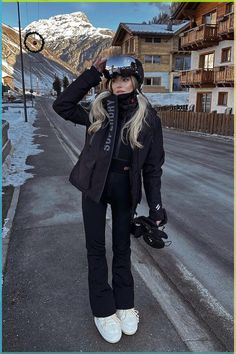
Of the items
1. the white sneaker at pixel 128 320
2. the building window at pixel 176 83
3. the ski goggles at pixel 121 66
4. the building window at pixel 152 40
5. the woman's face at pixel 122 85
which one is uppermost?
the building window at pixel 152 40

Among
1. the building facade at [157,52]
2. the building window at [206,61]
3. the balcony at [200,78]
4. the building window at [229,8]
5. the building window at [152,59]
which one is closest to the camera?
the building window at [229,8]

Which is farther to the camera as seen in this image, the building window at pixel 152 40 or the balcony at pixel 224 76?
the building window at pixel 152 40

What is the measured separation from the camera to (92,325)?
9.61 feet

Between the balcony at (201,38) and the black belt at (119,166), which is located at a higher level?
the balcony at (201,38)

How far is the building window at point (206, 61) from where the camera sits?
2763 centimetres

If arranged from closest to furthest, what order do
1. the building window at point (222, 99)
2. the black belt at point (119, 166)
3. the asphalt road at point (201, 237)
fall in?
the black belt at point (119, 166)
the asphalt road at point (201, 237)
the building window at point (222, 99)

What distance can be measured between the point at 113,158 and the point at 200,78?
26016 mm

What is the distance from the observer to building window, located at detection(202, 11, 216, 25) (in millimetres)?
26627

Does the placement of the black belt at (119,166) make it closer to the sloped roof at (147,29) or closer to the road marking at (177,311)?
the road marking at (177,311)

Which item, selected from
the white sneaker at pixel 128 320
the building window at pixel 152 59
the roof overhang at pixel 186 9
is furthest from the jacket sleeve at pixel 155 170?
the building window at pixel 152 59

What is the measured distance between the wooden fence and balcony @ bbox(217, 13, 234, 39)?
5.58m

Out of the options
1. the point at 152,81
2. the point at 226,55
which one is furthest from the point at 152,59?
the point at 226,55

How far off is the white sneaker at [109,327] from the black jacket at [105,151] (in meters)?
0.88

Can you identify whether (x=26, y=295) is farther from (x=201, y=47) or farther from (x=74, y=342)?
(x=201, y=47)
